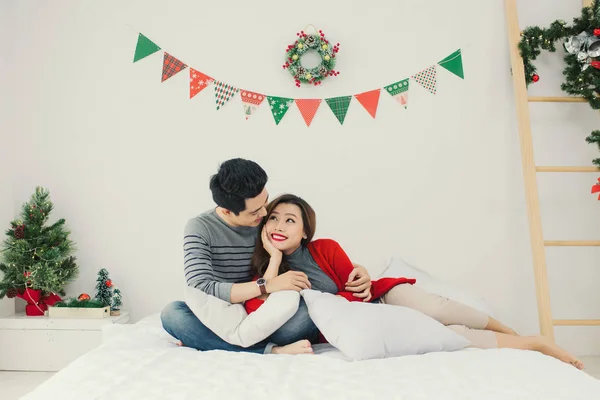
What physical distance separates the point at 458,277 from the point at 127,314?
66.9 inches

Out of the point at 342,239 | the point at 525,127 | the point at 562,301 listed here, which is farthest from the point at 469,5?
the point at 562,301

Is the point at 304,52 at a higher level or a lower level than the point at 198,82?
higher

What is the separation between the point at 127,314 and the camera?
99.7 inches

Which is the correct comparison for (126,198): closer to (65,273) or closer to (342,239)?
(65,273)

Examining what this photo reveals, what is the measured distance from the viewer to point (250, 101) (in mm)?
2699

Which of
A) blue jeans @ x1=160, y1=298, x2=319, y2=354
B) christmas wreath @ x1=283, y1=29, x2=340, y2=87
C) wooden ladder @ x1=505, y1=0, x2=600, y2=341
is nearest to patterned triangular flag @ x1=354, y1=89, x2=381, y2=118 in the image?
christmas wreath @ x1=283, y1=29, x2=340, y2=87

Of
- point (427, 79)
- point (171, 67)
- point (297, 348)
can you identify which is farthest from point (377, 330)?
point (171, 67)

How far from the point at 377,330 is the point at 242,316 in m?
0.41

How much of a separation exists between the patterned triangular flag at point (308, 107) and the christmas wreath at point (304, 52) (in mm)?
99

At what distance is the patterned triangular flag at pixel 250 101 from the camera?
2697 mm

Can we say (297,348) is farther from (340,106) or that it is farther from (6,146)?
(6,146)

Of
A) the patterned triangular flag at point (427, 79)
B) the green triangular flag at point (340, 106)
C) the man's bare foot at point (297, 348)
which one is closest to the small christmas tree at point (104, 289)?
the man's bare foot at point (297, 348)

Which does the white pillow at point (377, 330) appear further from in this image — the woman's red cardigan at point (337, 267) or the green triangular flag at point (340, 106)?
the green triangular flag at point (340, 106)

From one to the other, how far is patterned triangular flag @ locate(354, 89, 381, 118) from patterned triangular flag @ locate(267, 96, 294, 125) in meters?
0.37
